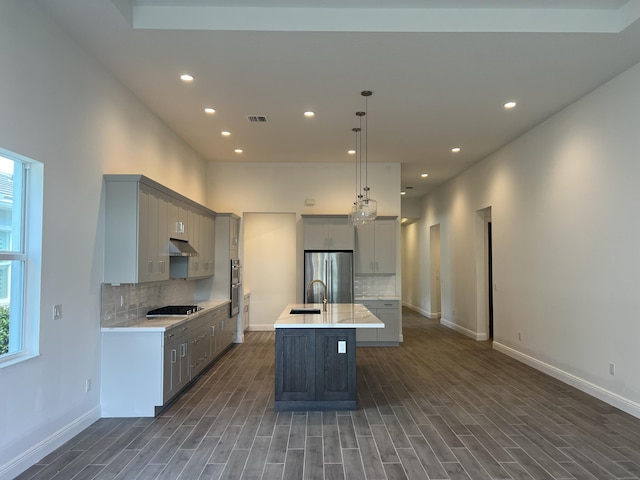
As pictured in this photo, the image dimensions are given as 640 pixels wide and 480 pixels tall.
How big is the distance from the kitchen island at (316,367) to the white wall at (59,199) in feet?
5.97

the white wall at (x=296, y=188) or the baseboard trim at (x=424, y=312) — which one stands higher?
the white wall at (x=296, y=188)

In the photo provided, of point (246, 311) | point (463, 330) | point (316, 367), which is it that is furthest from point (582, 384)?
point (246, 311)

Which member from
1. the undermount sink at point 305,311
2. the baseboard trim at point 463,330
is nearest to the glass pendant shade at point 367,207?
the undermount sink at point 305,311

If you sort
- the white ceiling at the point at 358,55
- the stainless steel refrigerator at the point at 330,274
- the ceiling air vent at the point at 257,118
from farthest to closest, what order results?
the stainless steel refrigerator at the point at 330,274, the ceiling air vent at the point at 257,118, the white ceiling at the point at 358,55

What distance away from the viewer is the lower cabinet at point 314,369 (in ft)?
13.6

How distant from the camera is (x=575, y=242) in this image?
16.1 ft

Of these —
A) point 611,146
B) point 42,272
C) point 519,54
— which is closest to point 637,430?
point 611,146

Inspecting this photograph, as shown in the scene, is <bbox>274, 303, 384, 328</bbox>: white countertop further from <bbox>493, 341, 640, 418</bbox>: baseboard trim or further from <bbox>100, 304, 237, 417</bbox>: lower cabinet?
<bbox>493, 341, 640, 418</bbox>: baseboard trim

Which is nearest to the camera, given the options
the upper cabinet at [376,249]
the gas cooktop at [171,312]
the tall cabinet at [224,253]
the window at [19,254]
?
the window at [19,254]

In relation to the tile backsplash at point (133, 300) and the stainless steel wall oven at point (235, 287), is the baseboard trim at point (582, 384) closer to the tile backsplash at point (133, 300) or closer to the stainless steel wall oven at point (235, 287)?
the stainless steel wall oven at point (235, 287)

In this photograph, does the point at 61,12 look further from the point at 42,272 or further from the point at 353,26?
the point at 353,26

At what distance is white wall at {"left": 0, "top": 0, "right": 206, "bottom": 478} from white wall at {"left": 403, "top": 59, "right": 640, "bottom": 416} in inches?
208

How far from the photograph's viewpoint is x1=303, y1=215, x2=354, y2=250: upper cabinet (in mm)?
7301

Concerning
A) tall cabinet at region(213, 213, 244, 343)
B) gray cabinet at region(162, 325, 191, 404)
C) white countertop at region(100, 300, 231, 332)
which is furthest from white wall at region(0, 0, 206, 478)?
tall cabinet at region(213, 213, 244, 343)
